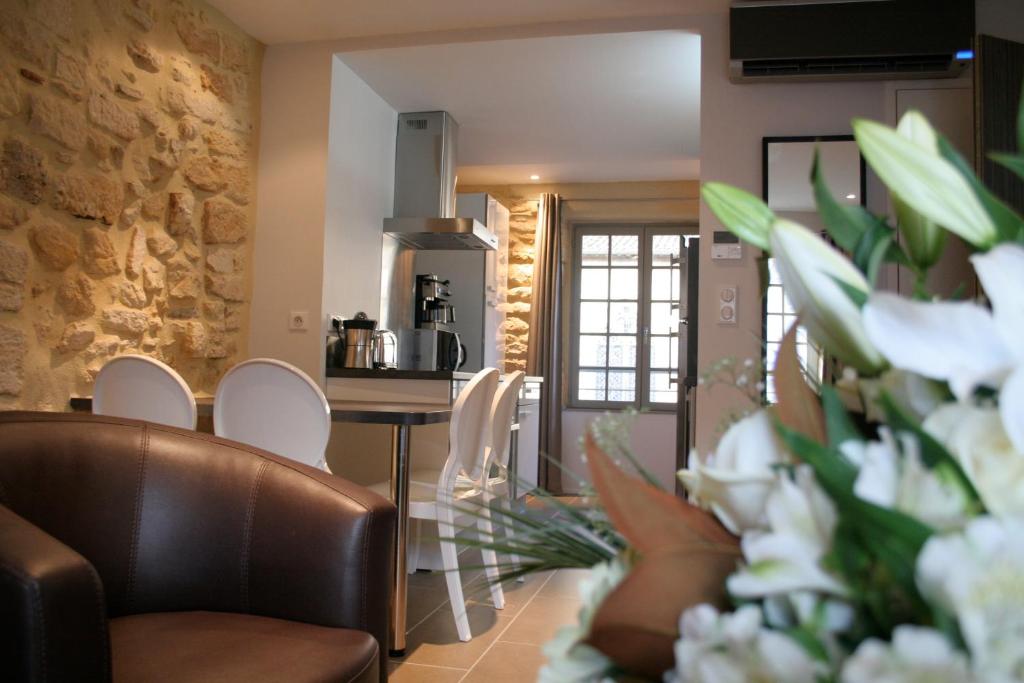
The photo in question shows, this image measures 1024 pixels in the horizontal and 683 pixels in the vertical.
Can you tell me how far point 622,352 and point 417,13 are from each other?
3.76 meters

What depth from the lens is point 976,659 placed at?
289mm

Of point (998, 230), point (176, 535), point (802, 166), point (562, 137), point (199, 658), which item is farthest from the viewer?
point (562, 137)

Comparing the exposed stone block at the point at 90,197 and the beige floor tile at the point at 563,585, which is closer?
the exposed stone block at the point at 90,197

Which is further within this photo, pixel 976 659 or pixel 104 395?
pixel 104 395

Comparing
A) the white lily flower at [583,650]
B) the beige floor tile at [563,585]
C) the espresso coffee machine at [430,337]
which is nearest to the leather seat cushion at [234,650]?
the white lily flower at [583,650]

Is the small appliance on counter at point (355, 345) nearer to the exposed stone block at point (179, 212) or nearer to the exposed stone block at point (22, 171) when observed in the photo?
the exposed stone block at point (179, 212)

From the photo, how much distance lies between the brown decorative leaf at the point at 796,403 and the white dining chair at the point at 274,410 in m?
2.39

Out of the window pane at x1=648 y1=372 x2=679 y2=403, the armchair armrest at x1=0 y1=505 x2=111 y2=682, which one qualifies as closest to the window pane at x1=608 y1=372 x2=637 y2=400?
the window pane at x1=648 y1=372 x2=679 y2=403

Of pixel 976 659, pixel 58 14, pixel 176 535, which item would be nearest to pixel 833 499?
pixel 976 659

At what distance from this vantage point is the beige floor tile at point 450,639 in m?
2.81

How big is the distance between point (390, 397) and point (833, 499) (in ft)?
13.0

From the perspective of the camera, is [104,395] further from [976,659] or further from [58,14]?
[976,659]

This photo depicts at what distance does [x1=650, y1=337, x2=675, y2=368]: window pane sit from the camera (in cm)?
701

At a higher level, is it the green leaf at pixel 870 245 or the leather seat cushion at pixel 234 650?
the green leaf at pixel 870 245
